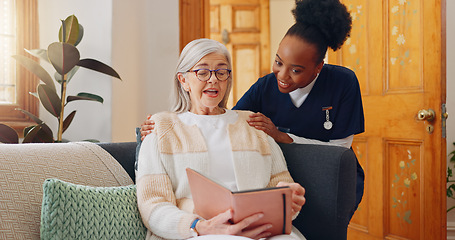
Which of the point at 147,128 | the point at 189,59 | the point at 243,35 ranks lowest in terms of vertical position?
the point at 147,128

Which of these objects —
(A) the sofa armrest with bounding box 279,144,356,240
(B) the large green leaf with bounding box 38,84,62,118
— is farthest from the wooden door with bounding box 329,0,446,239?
(B) the large green leaf with bounding box 38,84,62,118

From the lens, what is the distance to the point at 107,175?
5.16ft

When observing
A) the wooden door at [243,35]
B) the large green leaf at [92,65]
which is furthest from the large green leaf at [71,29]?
the wooden door at [243,35]

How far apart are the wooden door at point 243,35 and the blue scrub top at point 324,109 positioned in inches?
107

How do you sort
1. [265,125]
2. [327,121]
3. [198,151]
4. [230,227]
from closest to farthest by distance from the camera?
[230,227], [198,151], [265,125], [327,121]

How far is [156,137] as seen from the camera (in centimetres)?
153

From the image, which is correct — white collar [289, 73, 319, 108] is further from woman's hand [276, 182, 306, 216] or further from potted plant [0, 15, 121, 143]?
potted plant [0, 15, 121, 143]

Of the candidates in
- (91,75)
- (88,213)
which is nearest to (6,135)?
(91,75)

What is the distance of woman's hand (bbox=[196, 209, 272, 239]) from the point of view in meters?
1.19

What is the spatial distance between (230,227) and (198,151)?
1.28 feet

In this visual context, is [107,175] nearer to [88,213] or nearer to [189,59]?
[88,213]

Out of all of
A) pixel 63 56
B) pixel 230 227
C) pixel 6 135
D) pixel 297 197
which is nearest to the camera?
pixel 230 227

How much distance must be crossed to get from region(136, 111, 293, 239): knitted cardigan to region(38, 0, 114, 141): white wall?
108 centimetres

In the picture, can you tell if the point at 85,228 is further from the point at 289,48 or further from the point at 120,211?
the point at 289,48
